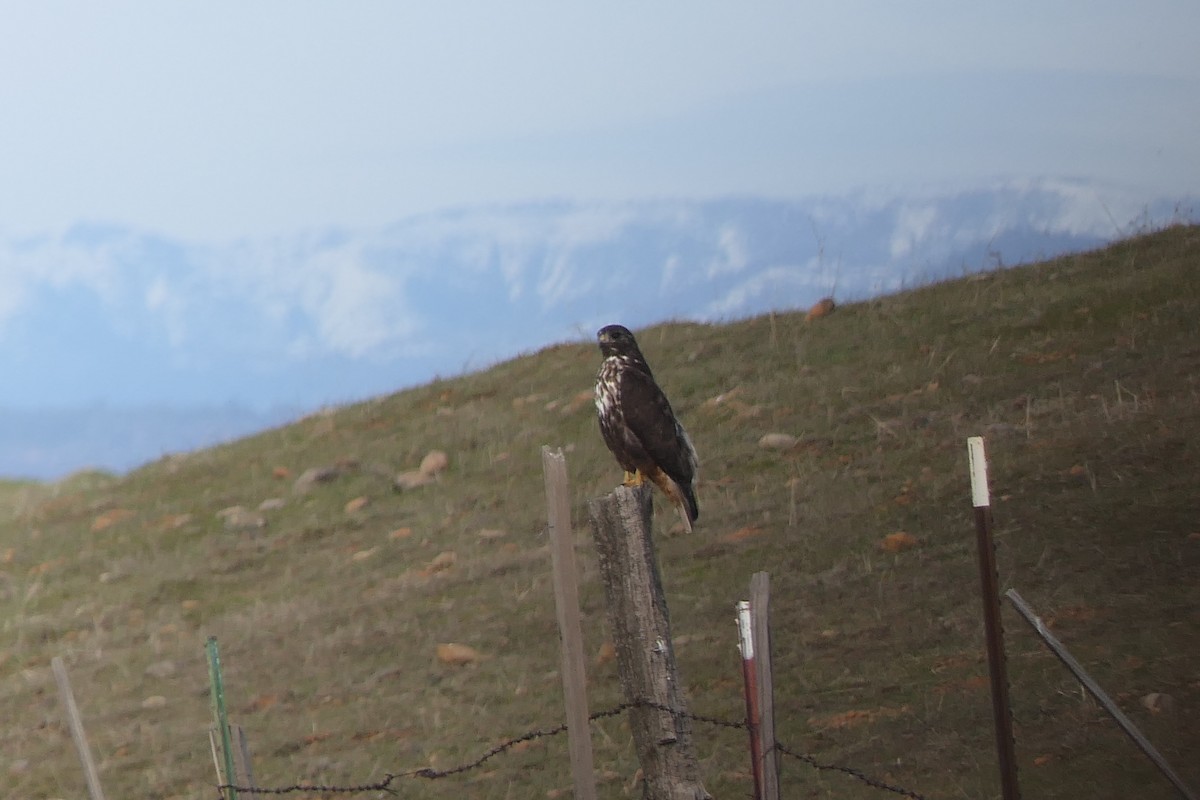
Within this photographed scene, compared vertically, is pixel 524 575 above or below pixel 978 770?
above

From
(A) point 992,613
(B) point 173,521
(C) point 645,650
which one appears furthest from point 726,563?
(B) point 173,521

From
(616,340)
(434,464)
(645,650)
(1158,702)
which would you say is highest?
(616,340)

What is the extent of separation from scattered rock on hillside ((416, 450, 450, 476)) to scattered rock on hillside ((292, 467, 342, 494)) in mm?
945

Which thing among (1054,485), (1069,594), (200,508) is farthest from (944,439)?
(200,508)

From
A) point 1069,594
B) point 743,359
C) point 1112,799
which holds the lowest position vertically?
point 1112,799

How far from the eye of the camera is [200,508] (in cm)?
1555

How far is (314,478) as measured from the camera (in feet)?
50.0

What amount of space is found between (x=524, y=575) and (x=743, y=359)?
4739 millimetres

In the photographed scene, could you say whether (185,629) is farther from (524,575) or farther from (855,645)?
(855,645)

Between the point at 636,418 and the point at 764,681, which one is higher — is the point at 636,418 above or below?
above

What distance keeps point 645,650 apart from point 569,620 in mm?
378

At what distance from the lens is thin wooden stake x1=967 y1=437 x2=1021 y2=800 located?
4.81 m

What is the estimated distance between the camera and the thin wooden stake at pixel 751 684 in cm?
499

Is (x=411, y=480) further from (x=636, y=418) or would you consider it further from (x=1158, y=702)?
(x=1158, y=702)
